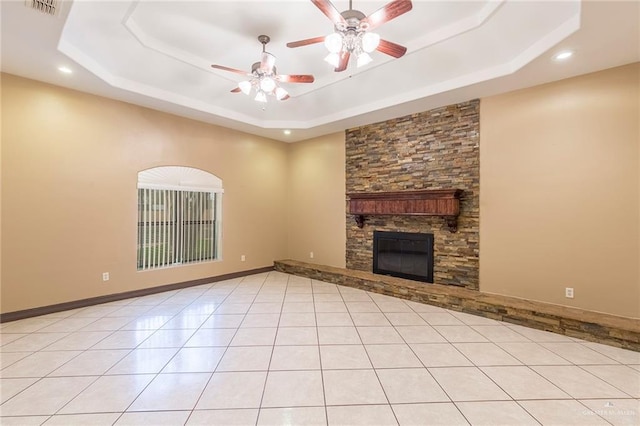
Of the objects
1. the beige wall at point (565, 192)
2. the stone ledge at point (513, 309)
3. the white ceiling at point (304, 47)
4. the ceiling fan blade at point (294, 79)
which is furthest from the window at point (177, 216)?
the beige wall at point (565, 192)

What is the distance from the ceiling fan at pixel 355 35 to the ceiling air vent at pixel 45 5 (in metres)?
1.98

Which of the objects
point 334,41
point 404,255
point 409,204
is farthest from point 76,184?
point 404,255

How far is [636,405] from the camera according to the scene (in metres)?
1.92

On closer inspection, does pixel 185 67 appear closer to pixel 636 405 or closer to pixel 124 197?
pixel 124 197

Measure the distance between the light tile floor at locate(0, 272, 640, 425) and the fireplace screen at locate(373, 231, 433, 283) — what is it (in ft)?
3.31

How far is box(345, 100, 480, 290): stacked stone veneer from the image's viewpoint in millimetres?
4156

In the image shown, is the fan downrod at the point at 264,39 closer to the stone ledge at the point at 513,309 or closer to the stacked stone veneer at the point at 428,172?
the stacked stone veneer at the point at 428,172

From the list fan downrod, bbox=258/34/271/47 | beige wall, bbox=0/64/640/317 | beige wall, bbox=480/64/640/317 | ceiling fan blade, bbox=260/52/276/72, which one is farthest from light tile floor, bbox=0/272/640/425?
fan downrod, bbox=258/34/271/47

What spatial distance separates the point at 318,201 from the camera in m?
6.11

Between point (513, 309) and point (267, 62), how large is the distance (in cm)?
419

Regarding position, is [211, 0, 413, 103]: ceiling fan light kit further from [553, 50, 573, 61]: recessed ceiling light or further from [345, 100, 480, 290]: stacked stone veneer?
[345, 100, 480, 290]: stacked stone veneer

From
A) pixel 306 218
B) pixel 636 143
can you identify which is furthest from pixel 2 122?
pixel 636 143

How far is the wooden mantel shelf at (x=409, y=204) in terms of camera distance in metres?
4.14

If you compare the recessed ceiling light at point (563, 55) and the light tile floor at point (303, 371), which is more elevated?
the recessed ceiling light at point (563, 55)
